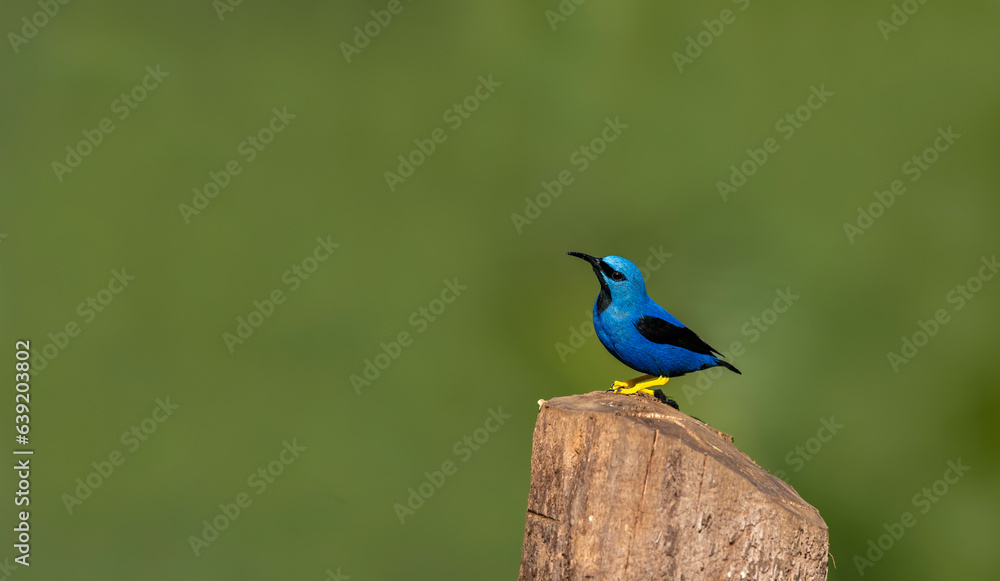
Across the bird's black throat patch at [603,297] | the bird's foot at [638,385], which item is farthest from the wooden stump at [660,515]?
the bird's black throat patch at [603,297]

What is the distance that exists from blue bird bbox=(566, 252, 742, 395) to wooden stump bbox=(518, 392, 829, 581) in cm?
76

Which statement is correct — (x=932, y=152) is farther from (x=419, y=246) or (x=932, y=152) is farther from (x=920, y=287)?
(x=419, y=246)

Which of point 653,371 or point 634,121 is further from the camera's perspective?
point 634,121

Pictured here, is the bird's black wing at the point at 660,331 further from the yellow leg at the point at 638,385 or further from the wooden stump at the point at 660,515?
the wooden stump at the point at 660,515

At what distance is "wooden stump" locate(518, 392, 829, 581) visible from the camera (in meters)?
2.19

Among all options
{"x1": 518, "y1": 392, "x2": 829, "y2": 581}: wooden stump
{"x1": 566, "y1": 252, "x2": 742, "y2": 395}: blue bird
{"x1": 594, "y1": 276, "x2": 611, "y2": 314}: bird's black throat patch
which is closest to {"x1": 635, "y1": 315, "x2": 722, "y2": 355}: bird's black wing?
{"x1": 566, "y1": 252, "x2": 742, "y2": 395}: blue bird

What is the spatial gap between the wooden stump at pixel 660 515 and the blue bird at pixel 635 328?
2.49ft

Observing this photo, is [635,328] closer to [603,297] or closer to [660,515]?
[603,297]

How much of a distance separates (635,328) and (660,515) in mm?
1007

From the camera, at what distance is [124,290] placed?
18.6 feet

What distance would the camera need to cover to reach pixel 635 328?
3.08 m

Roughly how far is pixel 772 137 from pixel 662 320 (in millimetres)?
3574

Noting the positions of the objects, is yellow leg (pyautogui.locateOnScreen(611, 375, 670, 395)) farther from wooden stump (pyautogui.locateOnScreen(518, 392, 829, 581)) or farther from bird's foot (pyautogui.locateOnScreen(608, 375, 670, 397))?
wooden stump (pyautogui.locateOnScreen(518, 392, 829, 581))

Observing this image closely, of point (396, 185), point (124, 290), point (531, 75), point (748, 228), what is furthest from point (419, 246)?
point (748, 228)
